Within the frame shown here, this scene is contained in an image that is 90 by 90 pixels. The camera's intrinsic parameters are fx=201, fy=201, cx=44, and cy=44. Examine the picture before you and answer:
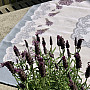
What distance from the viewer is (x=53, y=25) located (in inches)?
78.2

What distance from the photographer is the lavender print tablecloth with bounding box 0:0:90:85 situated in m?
1.74

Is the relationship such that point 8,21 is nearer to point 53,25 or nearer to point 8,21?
point 8,21

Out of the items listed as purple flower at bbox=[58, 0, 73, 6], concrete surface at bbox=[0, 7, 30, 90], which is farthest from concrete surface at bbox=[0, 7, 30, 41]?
purple flower at bbox=[58, 0, 73, 6]

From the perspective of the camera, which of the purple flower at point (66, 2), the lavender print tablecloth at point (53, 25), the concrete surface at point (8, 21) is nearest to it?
the lavender print tablecloth at point (53, 25)

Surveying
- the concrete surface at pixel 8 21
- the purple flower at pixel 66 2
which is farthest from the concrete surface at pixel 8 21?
the purple flower at pixel 66 2

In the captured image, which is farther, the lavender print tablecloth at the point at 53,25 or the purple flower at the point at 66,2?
the purple flower at the point at 66,2

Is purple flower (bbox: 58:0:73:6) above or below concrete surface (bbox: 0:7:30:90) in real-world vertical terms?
above

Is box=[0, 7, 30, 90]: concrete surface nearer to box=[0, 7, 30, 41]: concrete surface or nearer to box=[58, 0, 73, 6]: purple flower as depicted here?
box=[0, 7, 30, 41]: concrete surface

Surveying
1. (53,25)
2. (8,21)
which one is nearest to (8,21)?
(8,21)

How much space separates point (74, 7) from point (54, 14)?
0.24 m

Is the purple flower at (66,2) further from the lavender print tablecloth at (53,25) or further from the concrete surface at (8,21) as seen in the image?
the concrete surface at (8,21)

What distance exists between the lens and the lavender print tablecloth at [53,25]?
1743 millimetres

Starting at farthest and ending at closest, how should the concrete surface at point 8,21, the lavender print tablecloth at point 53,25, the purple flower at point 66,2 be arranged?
the purple flower at point 66,2 < the concrete surface at point 8,21 < the lavender print tablecloth at point 53,25

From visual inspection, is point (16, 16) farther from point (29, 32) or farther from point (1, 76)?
point (1, 76)
